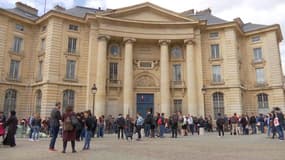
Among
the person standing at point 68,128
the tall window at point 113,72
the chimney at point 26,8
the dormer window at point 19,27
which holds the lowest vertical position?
the person standing at point 68,128

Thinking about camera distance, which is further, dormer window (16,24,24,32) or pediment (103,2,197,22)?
pediment (103,2,197,22)

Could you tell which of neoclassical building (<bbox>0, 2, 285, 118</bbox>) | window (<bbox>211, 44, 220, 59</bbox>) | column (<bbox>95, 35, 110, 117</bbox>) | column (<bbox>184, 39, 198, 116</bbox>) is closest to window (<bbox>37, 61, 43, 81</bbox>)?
neoclassical building (<bbox>0, 2, 285, 118</bbox>)

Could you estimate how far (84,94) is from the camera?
99.0 feet

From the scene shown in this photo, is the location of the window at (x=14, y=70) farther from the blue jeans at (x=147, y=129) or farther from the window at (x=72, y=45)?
the blue jeans at (x=147, y=129)

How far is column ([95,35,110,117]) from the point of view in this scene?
2872 centimetres

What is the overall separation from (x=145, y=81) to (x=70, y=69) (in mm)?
9607

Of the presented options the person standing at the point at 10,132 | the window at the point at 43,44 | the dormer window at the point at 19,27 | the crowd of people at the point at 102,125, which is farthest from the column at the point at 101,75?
the person standing at the point at 10,132

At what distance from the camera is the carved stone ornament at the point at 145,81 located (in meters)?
32.6

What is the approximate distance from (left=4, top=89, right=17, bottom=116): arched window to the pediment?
15495 mm

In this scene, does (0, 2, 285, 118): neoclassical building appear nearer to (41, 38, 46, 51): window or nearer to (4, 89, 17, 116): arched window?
(4, 89, 17, 116): arched window

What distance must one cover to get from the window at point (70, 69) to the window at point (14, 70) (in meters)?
5.91

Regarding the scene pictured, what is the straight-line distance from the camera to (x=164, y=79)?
31.0 meters

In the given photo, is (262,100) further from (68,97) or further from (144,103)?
(68,97)

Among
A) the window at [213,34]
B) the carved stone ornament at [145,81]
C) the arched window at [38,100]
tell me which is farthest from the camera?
the window at [213,34]
